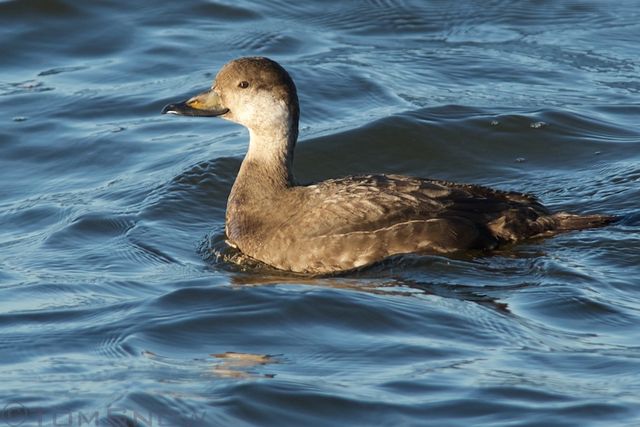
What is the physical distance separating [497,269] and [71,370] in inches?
127

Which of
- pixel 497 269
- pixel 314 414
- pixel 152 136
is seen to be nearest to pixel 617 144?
pixel 497 269

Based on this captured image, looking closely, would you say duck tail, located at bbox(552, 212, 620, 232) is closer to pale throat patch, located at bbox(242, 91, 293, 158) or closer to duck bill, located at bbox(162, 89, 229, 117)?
pale throat patch, located at bbox(242, 91, 293, 158)

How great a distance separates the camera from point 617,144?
41.7 feet

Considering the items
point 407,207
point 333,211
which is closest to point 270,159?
point 333,211

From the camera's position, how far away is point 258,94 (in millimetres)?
10375

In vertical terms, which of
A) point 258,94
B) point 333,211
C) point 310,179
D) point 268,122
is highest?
point 258,94

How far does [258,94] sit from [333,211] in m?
1.27

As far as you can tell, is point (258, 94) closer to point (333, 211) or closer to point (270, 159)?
point (270, 159)

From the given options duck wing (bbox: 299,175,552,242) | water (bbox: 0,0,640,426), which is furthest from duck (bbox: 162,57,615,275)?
water (bbox: 0,0,640,426)

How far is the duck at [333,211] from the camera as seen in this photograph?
31.4 feet

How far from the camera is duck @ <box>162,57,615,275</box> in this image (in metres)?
9.59

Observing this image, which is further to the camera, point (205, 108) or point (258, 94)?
point (205, 108)

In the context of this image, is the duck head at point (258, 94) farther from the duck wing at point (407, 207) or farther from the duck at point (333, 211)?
the duck wing at point (407, 207)

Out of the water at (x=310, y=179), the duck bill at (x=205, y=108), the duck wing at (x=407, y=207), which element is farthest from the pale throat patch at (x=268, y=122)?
the water at (x=310, y=179)
